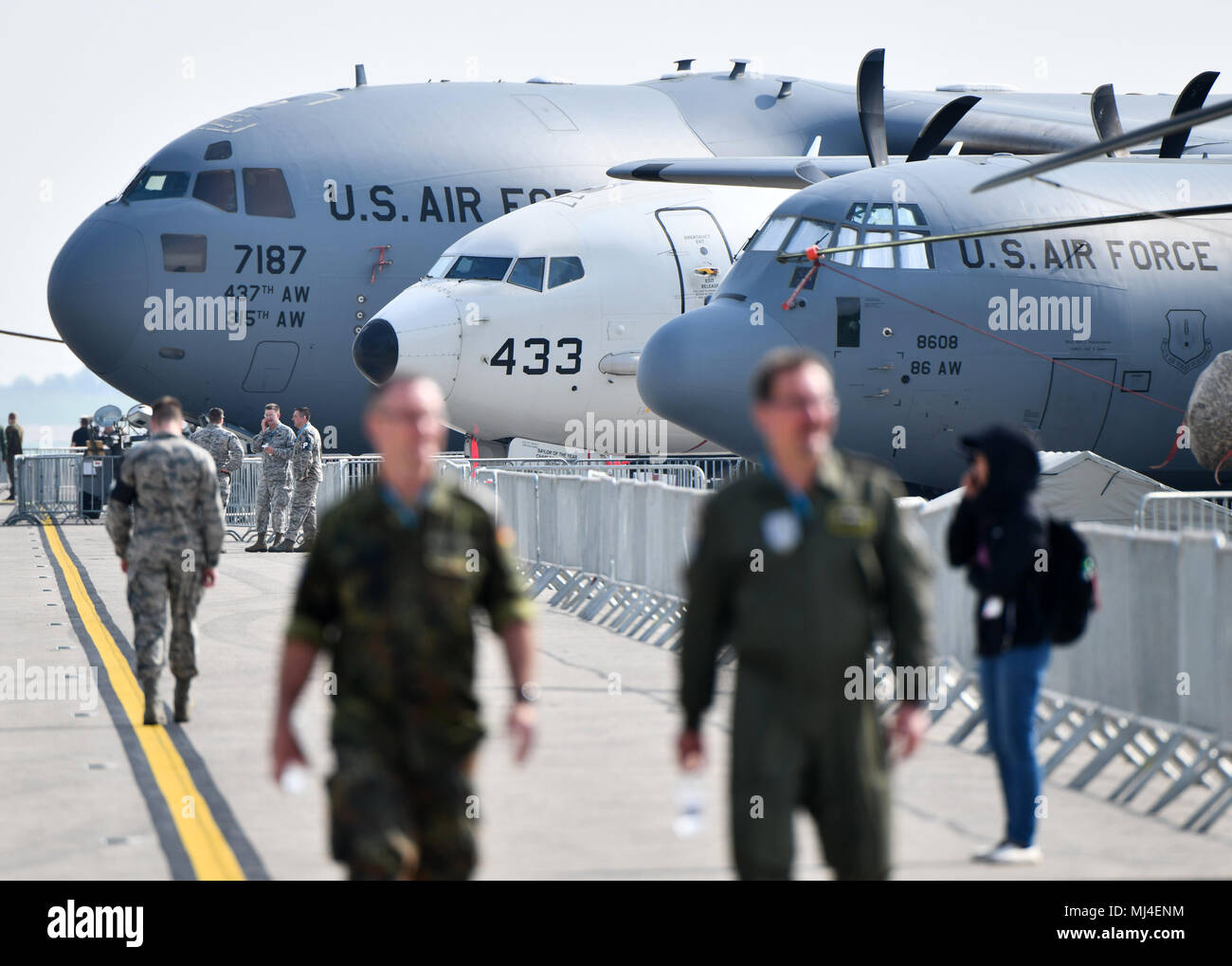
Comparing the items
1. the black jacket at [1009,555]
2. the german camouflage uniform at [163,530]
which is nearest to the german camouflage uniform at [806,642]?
the black jacket at [1009,555]

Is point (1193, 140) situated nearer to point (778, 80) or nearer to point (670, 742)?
point (778, 80)

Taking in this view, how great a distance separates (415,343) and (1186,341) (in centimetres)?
989

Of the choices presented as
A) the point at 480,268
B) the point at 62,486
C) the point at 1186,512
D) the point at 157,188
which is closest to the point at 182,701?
the point at 1186,512

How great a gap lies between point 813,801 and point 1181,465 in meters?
16.2

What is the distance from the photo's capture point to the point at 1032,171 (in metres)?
11.1

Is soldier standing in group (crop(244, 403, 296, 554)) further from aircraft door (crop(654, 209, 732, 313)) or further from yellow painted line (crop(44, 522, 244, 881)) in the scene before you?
yellow painted line (crop(44, 522, 244, 881))

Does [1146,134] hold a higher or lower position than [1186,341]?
higher

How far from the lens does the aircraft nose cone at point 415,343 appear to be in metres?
23.6

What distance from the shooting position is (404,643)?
5.52 meters

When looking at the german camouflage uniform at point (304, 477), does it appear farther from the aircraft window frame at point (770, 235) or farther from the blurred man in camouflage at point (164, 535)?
the blurred man in camouflage at point (164, 535)

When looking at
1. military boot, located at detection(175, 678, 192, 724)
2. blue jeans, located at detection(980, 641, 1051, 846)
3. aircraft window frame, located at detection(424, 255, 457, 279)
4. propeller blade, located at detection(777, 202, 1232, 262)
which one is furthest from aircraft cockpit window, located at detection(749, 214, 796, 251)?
blue jeans, located at detection(980, 641, 1051, 846)

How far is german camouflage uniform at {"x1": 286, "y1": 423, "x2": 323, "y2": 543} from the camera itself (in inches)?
918

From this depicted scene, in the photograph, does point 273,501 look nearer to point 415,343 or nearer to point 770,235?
point 415,343
